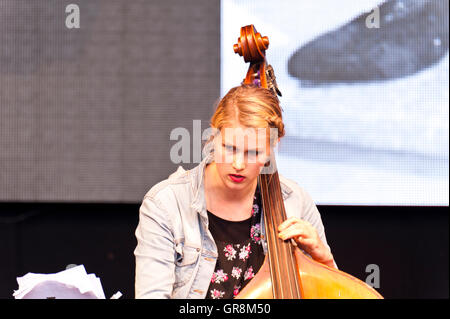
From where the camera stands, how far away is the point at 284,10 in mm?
2701

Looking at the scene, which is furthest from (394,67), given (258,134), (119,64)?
(258,134)

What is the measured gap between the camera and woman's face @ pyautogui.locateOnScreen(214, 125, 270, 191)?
52.2 inches

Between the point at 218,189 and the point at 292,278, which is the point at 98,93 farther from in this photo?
the point at 292,278

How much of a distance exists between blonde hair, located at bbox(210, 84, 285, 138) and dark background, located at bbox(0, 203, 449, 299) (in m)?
1.57

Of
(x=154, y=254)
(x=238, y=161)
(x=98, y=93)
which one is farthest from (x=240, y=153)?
(x=98, y=93)

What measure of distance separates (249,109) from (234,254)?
1.28 feet

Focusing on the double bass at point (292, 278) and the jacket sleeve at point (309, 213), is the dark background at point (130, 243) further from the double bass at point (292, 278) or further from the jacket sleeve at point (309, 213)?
the double bass at point (292, 278)

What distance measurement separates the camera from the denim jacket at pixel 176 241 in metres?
1.27

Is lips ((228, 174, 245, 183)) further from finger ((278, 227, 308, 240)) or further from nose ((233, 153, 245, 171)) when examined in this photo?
finger ((278, 227, 308, 240))

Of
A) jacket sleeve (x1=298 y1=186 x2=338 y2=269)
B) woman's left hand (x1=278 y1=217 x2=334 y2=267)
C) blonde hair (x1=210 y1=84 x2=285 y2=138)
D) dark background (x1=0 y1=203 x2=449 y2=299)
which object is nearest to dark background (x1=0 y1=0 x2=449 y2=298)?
dark background (x1=0 y1=203 x2=449 y2=299)

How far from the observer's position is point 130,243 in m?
2.84

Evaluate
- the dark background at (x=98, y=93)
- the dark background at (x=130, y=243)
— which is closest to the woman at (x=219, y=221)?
the dark background at (x=98, y=93)

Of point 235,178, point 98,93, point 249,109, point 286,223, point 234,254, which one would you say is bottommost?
point 234,254
